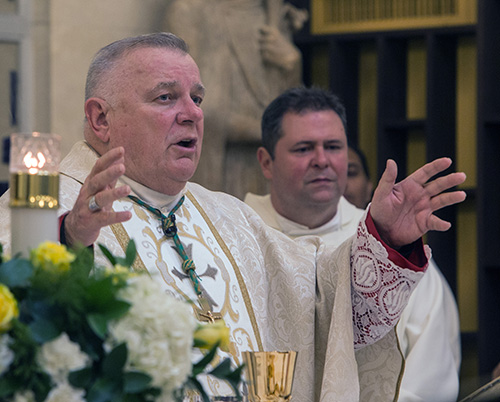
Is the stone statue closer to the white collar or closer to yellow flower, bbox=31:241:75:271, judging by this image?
the white collar

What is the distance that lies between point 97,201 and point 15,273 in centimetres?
54

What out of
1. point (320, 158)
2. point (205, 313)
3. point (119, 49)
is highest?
point (119, 49)

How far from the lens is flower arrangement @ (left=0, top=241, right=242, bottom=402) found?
131 centimetres

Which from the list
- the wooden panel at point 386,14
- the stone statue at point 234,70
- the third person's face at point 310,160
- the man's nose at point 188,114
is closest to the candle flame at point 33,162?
the man's nose at point 188,114

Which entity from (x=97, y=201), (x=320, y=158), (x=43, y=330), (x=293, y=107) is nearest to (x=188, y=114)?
(x=97, y=201)

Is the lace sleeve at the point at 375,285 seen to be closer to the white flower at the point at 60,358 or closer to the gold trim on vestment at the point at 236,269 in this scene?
the gold trim on vestment at the point at 236,269

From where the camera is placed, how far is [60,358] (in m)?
1.31

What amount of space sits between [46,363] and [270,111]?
11.0 feet

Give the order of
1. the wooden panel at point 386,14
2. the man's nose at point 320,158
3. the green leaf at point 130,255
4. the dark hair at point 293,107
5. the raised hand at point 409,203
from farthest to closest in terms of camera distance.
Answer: the wooden panel at point 386,14, the dark hair at point 293,107, the man's nose at point 320,158, the raised hand at point 409,203, the green leaf at point 130,255

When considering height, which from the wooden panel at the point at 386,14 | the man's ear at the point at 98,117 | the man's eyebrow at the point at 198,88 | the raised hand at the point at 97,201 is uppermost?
the wooden panel at the point at 386,14

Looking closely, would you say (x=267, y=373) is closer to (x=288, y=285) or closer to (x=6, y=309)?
(x=6, y=309)

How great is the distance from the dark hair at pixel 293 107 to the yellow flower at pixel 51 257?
3.09 meters

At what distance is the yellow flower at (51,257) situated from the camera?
1.39 metres

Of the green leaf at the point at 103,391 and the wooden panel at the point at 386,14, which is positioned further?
the wooden panel at the point at 386,14
